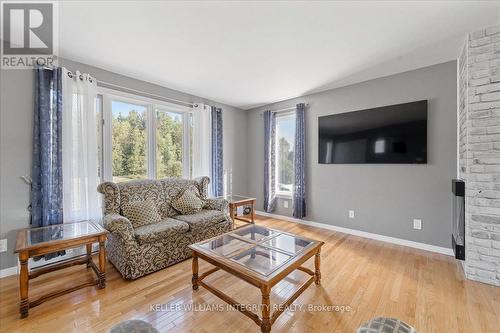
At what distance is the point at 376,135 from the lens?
10.8 feet

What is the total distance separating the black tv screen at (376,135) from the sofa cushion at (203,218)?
2.11 m

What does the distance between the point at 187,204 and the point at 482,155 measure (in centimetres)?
343

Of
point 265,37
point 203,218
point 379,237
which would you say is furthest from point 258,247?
point 379,237

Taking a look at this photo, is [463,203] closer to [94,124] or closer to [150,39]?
[150,39]

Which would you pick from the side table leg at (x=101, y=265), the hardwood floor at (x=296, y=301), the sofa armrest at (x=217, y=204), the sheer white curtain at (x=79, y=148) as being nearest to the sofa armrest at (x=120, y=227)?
the side table leg at (x=101, y=265)

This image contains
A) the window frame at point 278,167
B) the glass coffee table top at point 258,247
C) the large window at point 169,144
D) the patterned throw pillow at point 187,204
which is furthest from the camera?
the window frame at point 278,167

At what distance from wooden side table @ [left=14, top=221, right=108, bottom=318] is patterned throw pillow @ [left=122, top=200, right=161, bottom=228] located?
0.37 m

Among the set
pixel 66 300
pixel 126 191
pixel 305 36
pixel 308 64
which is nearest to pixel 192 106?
pixel 126 191

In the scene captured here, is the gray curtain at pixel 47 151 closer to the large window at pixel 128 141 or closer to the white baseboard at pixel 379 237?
the large window at pixel 128 141

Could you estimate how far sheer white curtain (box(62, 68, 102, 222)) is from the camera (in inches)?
101

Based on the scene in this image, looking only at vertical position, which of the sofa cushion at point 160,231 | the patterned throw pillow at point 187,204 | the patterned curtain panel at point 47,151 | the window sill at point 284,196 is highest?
the patterned curtain panel at point 47,151

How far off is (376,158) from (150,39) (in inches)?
133

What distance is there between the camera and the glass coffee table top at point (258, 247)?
176 centimetres

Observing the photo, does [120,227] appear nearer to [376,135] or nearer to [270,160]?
[270,160]
